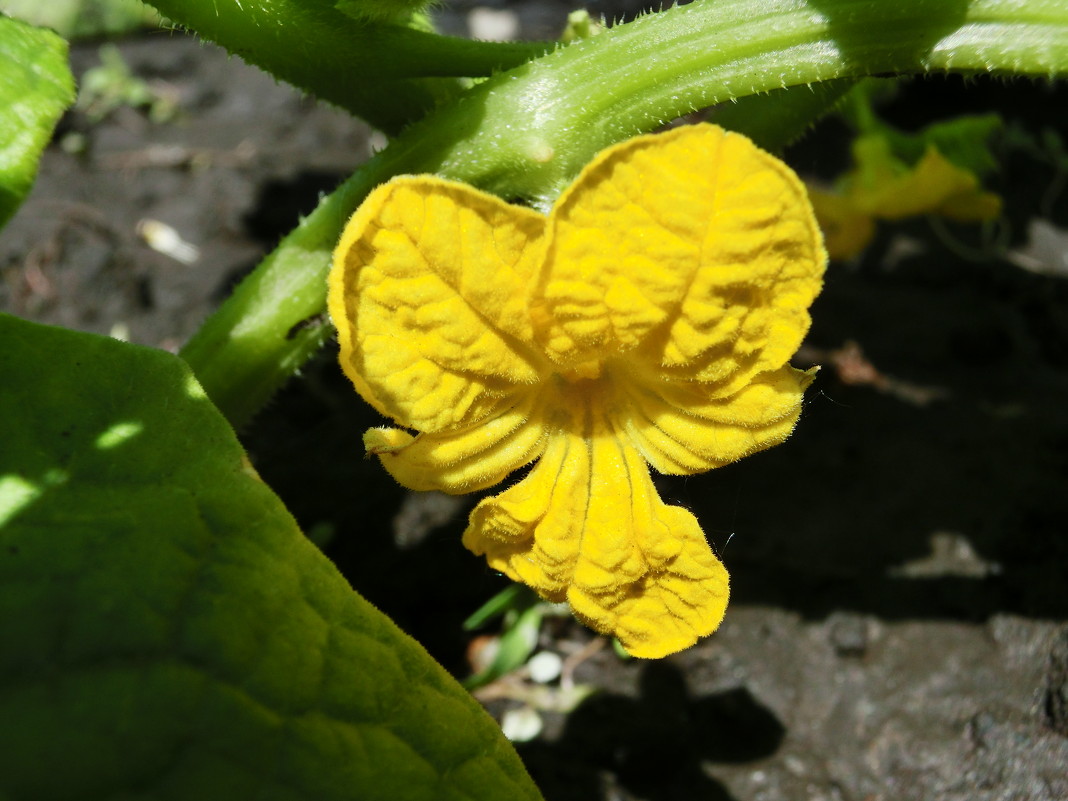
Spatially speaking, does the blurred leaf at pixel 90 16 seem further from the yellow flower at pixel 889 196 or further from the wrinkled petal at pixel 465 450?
the wrinkled petal at pixel 465 450

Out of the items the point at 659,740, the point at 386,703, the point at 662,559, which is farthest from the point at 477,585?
the point at 386,703

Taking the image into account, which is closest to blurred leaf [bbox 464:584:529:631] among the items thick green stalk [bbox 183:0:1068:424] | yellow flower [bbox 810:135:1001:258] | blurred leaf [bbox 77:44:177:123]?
thick green stalk [bbox 183:0:1068:424]

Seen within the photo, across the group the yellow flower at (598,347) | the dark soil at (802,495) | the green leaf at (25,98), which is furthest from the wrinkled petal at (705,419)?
the green leaf at (25,98)

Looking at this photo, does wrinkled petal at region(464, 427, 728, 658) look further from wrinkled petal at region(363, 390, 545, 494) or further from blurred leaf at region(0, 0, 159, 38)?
blurred leaf at region(0, 0, 159, 38)

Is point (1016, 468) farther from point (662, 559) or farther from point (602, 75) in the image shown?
point (602, 75)

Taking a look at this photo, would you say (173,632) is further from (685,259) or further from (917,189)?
A: (917,189)

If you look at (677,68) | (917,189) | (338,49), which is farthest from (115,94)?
(917,189)

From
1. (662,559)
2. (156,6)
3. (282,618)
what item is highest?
(156,6)
